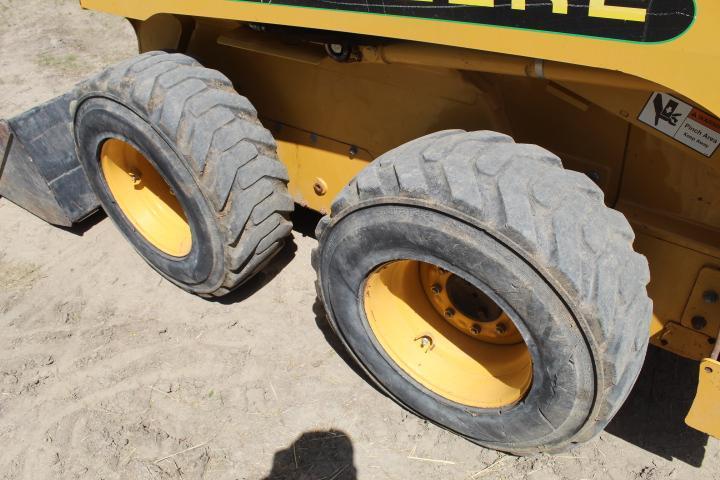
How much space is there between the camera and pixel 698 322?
2.38m

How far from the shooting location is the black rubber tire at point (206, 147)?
2.80 metres

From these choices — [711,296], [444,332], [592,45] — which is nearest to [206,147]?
[444,332]

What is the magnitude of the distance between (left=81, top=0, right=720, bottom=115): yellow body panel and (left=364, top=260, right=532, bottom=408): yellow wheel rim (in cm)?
91

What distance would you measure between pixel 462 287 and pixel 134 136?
→ 65.2 inches

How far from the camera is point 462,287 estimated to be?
270 cm

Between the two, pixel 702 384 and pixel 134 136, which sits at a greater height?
pixel 134 136

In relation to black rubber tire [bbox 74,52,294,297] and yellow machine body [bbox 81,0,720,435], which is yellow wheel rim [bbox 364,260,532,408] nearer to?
A: yellow machine body [bbox 81,0,720,435]

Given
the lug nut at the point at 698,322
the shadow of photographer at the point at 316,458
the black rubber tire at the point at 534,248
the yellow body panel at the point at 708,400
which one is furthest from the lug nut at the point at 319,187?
the yellow body panel at the point at 708,400

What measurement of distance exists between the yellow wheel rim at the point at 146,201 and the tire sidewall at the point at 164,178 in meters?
0.04

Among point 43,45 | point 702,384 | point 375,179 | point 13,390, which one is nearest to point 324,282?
point 375,179

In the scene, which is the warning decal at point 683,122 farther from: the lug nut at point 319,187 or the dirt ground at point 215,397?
the lug nut at point 319,187

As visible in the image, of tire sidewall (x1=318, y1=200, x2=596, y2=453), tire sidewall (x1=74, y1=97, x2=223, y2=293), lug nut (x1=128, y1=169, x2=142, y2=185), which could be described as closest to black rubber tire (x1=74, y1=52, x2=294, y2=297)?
tire sidewall (x1=74, y1=97, x2=223, y2=293)

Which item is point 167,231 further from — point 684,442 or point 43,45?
point 43,45

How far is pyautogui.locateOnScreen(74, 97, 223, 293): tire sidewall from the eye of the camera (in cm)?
292
